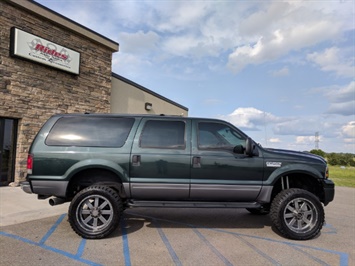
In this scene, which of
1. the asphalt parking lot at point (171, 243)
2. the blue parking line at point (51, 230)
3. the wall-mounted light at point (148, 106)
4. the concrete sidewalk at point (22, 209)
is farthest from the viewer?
the wall-mounted light at point (148, 106)

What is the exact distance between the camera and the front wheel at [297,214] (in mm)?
4855

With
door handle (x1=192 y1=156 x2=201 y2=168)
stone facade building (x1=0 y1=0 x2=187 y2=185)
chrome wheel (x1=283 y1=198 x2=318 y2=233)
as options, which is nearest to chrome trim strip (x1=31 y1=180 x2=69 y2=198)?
door handle (x1=192 y1=156 x2=201 y2=168)

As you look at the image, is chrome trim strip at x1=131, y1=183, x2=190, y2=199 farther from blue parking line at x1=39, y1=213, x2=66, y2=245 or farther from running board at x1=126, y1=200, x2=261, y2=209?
blue parking line at x1=39, y1=213, x2=66, y2=245

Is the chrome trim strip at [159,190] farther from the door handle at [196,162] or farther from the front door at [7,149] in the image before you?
the front door at [7,149]

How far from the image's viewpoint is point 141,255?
13.3ft

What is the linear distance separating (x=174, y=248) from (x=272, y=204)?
6.28 ft

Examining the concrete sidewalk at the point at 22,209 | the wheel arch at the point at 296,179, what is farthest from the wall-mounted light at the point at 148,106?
the wheel arch at the point at 296,179

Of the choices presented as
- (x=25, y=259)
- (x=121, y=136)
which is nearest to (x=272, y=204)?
(x=121, y=136)

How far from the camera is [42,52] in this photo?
10.4 metres

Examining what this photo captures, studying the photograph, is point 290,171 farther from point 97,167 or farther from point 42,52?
point 42,52

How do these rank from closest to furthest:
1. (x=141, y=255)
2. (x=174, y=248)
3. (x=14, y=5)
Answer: (x=141, y=255)
(x=174, y=248)
(x=14, y=5)

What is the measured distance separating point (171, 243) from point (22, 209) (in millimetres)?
3985

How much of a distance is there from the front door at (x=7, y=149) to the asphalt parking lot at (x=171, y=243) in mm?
3890

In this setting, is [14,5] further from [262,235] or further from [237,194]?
[262,235]
